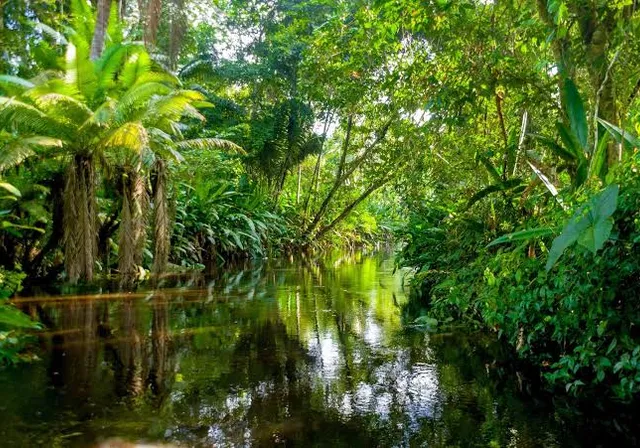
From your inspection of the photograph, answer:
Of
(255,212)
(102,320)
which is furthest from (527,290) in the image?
(255,212)

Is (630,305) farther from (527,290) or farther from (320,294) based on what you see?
(320,294)

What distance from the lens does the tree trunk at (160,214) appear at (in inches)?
390

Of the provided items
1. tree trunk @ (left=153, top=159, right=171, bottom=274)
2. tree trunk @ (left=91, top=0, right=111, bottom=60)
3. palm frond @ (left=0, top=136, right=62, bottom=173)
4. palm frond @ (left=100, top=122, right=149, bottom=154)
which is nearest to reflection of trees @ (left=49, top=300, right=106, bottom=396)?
palm frond @ (left=0, top=136, right=62, bottom=173)

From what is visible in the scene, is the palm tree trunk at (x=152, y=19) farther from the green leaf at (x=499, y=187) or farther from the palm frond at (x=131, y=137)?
the green leaf at (x=499, y=187)

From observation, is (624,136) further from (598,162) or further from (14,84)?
(14,84)

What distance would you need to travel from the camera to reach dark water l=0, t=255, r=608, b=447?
111 inches

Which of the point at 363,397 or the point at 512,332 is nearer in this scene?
the point at 363,397

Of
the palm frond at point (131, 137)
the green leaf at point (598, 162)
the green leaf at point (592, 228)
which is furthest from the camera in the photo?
the palm frond at point (131, 137)

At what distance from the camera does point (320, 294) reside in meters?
8.45

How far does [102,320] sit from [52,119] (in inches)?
147

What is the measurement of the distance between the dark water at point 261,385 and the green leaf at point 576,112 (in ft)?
6.30

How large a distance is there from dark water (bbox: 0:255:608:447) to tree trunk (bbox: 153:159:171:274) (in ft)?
11.3

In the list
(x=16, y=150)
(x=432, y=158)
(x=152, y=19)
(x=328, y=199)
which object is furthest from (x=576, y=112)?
(x=328, y=199)

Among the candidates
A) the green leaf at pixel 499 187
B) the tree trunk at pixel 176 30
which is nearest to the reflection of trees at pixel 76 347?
the green leaf at pixel 499 187
